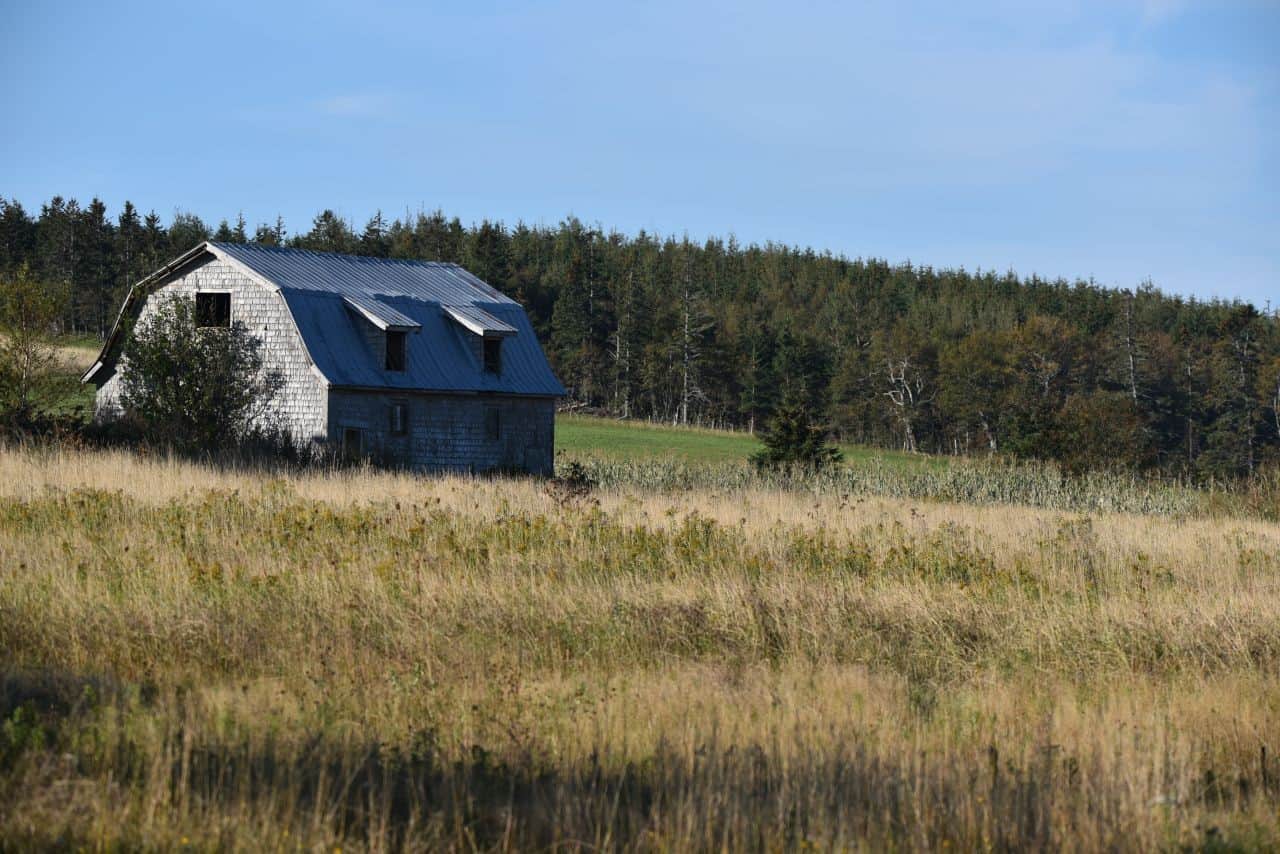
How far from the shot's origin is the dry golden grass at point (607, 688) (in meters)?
5.89

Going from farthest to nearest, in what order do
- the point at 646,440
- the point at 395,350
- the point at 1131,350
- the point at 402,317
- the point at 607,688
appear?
the point at 1131,350, the point at 646,440, the point at 395,350, the point at 402,317, the point at 607,688

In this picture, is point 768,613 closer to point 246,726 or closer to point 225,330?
point 246,726

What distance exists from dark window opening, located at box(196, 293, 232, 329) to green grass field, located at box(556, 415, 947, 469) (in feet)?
62.0

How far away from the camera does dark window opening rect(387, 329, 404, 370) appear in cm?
3506

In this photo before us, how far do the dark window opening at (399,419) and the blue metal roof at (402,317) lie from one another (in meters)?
0.70

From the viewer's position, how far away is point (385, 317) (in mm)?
34250

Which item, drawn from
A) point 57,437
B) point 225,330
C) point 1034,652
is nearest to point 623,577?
point 1034,652

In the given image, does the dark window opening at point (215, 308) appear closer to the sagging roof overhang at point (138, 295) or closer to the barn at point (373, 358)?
the barn at point (373, 358)

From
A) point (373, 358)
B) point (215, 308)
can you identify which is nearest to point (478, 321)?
point (373, 358)

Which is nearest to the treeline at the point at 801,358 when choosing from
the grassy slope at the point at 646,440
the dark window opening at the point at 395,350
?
the grassy slope at the point at 646,440

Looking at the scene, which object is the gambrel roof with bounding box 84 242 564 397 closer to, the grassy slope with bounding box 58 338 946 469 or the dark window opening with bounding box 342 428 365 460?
the dark window opening with bounding box 342 428 365 460

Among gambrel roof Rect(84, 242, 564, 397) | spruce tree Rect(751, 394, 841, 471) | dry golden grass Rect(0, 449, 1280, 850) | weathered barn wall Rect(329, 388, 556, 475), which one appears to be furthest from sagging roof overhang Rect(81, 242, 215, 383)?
dry golden grass Rect(0, 449, 1280, 850)

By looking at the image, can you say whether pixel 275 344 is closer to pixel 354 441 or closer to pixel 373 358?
pixel 373 358

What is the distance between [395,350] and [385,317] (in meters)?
1.35
